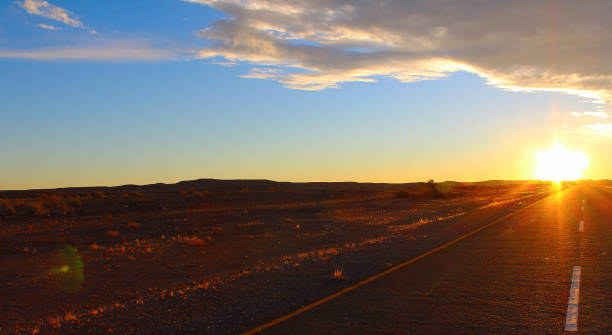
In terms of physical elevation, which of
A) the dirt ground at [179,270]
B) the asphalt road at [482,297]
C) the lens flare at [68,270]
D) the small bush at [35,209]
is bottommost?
the lens flare at [68,270]

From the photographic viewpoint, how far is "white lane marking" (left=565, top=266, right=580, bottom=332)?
711 cm

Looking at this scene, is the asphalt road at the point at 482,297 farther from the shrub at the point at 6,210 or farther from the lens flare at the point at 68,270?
the shrub at the point at 6,210

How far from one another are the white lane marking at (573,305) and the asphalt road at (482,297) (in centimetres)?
1

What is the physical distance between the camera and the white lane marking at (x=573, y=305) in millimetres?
7111

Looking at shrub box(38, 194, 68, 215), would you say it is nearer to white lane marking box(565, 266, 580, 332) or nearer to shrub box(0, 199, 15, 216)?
shrub box(0, 199, 15, 216)

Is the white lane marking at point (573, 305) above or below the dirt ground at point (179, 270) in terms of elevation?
above

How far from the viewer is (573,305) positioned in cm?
830

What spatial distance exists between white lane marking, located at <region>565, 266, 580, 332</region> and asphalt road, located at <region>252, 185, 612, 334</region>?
12 mm

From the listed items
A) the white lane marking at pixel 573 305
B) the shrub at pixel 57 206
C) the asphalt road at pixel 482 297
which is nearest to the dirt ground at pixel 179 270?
the asphalt road at pixel 482 297

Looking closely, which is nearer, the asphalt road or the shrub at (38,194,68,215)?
the asphalt road

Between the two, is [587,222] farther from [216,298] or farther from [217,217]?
[217,217]

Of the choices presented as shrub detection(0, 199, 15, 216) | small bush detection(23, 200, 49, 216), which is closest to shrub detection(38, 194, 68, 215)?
small bush detection(23, 200, 49, 216)

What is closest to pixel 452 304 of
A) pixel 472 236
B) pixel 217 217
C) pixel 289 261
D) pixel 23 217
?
pixel 289 261

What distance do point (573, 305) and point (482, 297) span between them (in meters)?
1.40
